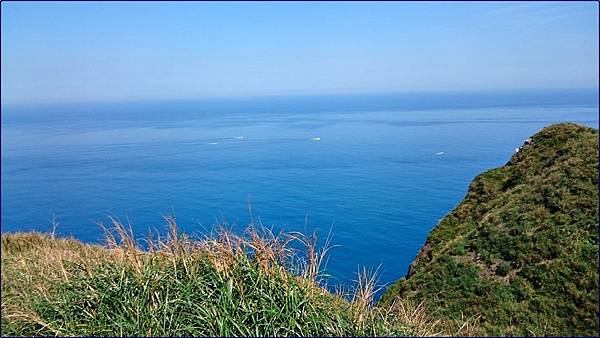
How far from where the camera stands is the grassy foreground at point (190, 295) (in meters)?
5.43

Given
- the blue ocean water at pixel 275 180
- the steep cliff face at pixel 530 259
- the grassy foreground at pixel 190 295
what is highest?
the grassy foreground at pixel 190 295

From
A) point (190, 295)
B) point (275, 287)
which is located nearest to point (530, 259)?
point (275, 287)

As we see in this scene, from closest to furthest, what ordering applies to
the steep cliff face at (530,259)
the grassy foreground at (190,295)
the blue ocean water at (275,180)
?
the grassy foreground at (190,295) < the steep cliff face at (530,259) < the blue ocean water at (275,180)

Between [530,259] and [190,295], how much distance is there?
755 centimetres

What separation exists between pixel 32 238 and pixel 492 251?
34.0 ft

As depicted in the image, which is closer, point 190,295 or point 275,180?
point 190,295

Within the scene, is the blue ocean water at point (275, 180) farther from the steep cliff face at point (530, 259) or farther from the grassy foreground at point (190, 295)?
the grassy foreground at point (190, 295)

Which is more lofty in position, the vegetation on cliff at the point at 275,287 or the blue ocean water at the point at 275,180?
the vegetation on cliff at the point at 275,287

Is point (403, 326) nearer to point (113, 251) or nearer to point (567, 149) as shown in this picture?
point (113, 251)

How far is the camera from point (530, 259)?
32.6 ft

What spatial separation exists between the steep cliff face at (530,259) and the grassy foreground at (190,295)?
2362 mm

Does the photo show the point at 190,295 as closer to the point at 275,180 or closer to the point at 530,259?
the point at 530,259

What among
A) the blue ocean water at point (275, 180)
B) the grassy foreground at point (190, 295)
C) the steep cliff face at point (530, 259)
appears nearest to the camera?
the grassy foreground at point (190, 295)

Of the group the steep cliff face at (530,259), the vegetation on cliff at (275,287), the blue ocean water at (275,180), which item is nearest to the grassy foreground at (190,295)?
the vegetation on cliff at (275,287)
